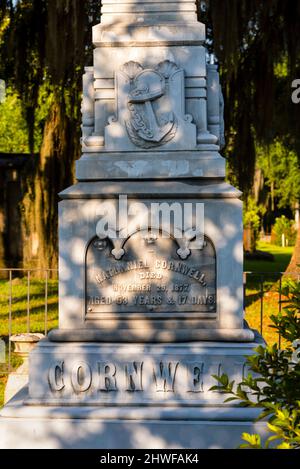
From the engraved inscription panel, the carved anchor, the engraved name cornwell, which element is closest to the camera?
the engraved name cornwell

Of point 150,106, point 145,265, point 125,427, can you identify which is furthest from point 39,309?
point 125,427

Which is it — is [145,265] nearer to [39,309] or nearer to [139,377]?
[139,377]

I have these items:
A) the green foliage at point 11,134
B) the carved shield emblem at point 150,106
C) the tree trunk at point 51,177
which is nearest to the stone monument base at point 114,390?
the carved shield emblem at point 150,106

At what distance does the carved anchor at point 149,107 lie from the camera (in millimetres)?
5254

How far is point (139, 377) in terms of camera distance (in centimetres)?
491

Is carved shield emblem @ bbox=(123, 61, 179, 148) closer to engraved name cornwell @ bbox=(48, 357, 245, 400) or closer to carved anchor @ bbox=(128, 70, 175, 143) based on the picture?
carved anchor @ bbox=(128, 70, 175, 143)

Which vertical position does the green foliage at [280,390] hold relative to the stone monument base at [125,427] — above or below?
above

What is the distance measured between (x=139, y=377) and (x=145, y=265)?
761 millimetres

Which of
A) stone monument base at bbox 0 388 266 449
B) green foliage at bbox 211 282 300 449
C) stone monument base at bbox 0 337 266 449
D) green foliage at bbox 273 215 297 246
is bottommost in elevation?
Result: green foliage at bbox 273 215 297 246

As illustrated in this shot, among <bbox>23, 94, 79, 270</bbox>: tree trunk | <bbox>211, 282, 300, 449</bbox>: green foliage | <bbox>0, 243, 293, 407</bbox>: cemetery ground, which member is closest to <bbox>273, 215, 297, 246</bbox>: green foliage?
<bbox>0, 243, 293, 407</bbox>: cemetery ground

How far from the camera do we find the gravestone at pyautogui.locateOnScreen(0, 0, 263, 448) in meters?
4.77

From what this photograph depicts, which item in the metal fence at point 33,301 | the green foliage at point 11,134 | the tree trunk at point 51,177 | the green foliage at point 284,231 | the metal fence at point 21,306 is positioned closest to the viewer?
the metal fence at point 21,306

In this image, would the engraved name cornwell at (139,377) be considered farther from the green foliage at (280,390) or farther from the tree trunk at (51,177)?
the tree trunk at (51,177)

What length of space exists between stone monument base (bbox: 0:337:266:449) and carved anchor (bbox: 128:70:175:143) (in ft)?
4.81
